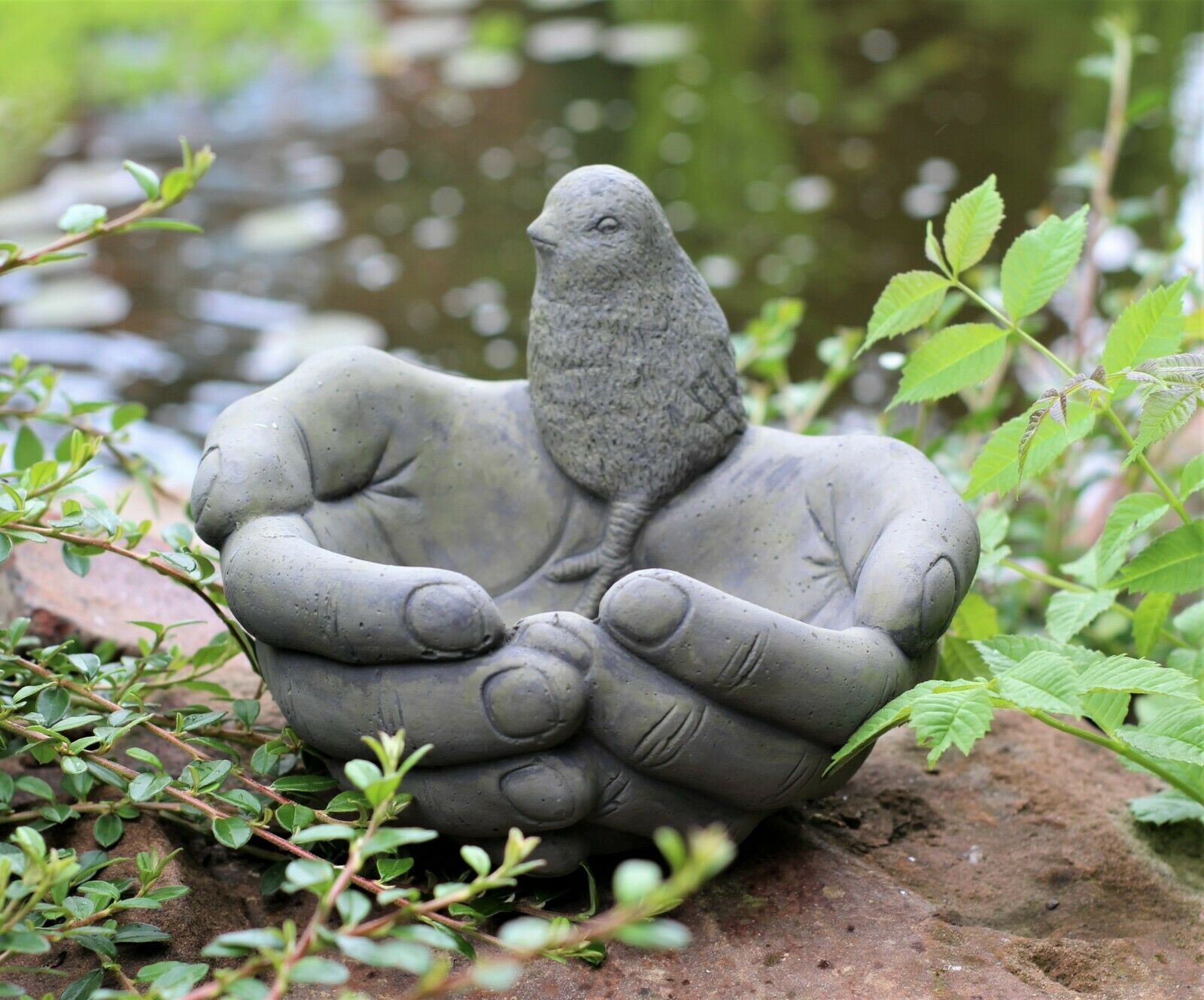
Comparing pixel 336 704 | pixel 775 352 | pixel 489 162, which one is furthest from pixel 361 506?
pixel 489 162

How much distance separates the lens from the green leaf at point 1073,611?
203 centimetres

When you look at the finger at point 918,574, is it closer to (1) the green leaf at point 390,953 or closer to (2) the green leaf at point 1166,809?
(2) the green leaf at point 1166,809

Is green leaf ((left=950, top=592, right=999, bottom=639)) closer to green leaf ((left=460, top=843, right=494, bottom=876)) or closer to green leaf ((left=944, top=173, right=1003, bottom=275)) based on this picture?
green leaf ((left=944, top=173, right=1003, bottom=275))

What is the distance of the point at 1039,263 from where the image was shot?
70.7 inches

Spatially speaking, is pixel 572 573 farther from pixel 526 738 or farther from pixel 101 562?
pixel 101 562

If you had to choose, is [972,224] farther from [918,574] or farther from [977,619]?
[977,619]

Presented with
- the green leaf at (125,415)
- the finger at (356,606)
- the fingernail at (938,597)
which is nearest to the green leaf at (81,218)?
the finger at (356,606)

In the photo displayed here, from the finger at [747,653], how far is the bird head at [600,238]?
1.60 ft

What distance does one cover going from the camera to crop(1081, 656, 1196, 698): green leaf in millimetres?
1511

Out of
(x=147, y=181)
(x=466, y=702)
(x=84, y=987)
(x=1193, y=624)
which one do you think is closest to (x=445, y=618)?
(x=466, y=702)

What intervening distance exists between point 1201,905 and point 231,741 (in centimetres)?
127

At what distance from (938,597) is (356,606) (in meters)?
0.63

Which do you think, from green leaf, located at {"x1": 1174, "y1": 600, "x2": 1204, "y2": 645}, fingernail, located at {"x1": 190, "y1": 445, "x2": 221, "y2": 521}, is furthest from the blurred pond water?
fingernail, located at {"x1": 190, "y1": 445, "x2": 221, "y2": 521}

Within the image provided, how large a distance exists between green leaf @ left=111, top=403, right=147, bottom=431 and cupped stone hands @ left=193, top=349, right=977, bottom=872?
558 mm
